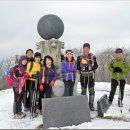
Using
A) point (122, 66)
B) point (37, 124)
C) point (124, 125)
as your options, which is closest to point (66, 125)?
point (37, 124)

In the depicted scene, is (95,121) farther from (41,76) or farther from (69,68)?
(41,76)

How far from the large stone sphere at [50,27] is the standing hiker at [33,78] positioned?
2206 mm

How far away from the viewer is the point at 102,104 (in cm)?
813

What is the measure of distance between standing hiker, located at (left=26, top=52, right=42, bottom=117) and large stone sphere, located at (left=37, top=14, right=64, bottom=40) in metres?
2.21

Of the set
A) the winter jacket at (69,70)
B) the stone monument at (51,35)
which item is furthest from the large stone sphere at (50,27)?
the winter jacket at (69,70)

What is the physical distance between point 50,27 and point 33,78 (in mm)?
2663

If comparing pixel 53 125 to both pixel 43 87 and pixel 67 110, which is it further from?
pixel 43 87

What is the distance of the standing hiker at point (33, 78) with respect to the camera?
770cm

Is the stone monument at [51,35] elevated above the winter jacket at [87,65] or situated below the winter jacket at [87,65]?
above

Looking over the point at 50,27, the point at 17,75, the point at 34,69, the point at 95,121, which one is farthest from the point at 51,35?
the point at 95,121

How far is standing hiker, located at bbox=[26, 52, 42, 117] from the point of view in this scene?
770 centimetres

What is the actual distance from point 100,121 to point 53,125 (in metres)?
1.32

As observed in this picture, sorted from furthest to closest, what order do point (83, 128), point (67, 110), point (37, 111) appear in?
point (37, 111) → point (67, 110) → point (83, 128)

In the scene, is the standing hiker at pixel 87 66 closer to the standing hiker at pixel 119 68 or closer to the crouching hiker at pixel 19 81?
the standing hiker at pixel 119 68
